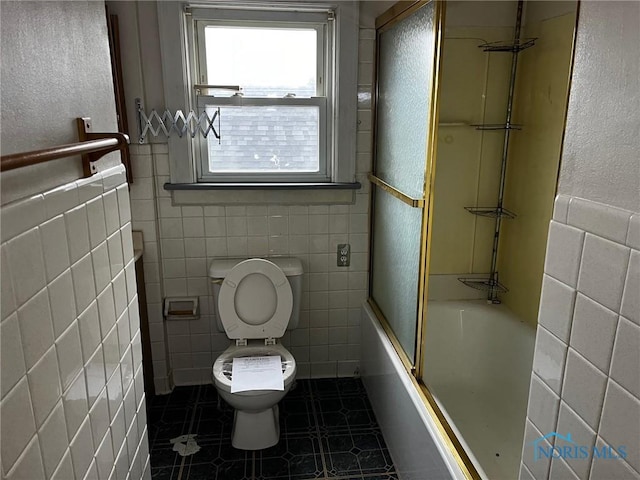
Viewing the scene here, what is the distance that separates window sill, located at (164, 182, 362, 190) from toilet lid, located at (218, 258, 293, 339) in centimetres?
38

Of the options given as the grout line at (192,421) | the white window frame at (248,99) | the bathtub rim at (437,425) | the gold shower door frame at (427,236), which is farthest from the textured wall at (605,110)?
the grout line at (192,421)

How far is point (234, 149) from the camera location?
256cm

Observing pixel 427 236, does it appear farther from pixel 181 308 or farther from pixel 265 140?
pixel 181 308

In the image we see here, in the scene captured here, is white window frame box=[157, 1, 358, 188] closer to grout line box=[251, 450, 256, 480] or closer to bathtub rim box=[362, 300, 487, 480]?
bathtub rim box=[362, 300, 487, 480]

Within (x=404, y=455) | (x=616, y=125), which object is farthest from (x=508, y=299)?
(x=616, y=125)

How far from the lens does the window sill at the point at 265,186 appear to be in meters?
2.45

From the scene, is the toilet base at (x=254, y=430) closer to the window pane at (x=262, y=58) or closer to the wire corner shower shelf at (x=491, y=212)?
the wire corner shower shelf at (x=491, y=212)

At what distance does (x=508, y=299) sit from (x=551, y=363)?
1687 millimetres

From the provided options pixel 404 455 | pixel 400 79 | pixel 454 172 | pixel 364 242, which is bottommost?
pixel 404 455

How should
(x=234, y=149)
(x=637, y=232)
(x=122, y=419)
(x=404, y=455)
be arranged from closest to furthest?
(x=637, y=232)
(x=122, y=419)
(x=404, y=455)
(x=234, y=149)

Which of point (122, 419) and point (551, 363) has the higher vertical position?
point (551, 363)

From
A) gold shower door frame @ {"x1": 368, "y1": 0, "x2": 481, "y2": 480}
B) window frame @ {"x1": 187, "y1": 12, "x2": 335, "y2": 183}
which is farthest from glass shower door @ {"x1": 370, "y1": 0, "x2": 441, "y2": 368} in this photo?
window frame @ {"x1": 187, "y1": 12, "x2": 335, "y2": 183}

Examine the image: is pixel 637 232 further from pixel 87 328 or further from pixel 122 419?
pixel 122 419

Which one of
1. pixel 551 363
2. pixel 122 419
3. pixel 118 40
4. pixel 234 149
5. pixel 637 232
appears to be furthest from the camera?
pixel 234 149
